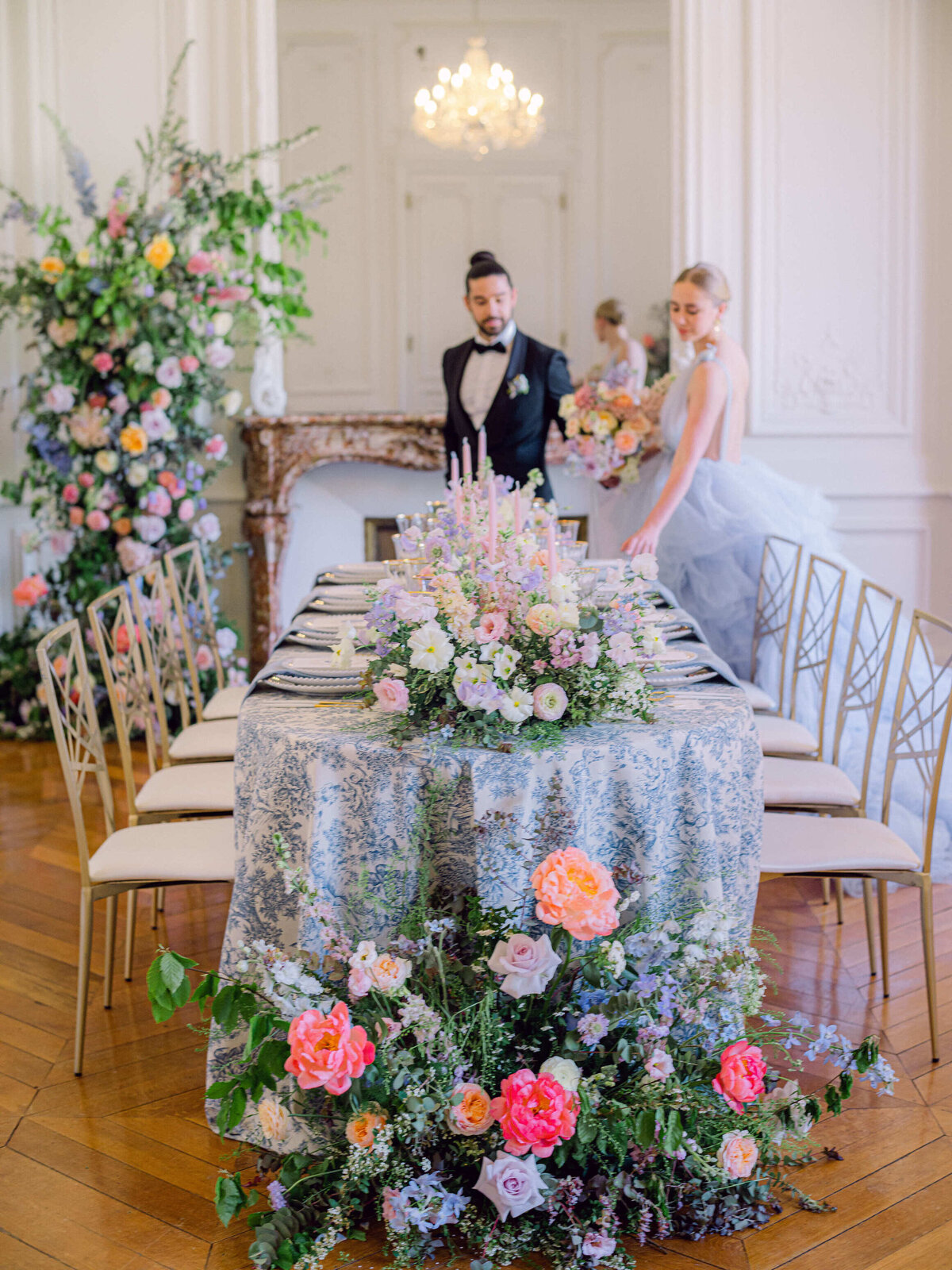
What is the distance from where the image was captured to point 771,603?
3.80m

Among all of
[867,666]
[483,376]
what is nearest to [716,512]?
[867,666]

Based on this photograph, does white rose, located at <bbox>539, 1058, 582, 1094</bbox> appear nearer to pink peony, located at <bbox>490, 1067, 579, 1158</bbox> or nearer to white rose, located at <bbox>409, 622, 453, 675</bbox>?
pink peony, located at <bbox>490, 1067, 579, 1158</bbox>

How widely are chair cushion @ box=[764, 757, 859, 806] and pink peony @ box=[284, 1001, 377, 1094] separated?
50.6 inches

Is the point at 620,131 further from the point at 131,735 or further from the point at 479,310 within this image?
the point at 131,735

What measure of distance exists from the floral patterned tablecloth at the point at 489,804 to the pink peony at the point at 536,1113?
30 centimetres

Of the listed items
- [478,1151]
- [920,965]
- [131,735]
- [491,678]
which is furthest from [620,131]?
[478,1151]

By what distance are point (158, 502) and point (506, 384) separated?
1584 mm

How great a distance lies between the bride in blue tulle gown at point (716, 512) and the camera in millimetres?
3748

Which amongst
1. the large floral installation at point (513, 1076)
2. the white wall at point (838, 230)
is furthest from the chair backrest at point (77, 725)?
the white wall at point (838, 230)

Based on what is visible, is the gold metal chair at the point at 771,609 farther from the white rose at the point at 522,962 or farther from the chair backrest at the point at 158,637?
the white rose at the point at 522,962

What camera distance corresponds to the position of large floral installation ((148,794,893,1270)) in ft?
5.97

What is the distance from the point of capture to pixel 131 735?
529 cm

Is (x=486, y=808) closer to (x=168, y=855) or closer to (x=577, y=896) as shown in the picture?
(x=577, y=896)

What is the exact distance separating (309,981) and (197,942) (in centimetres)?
139
